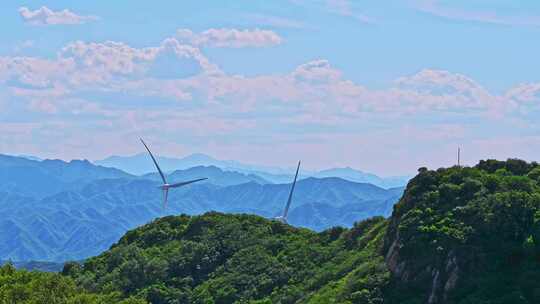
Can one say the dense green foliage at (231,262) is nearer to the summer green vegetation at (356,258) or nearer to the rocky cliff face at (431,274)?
the summer green vegetation at (356,258)

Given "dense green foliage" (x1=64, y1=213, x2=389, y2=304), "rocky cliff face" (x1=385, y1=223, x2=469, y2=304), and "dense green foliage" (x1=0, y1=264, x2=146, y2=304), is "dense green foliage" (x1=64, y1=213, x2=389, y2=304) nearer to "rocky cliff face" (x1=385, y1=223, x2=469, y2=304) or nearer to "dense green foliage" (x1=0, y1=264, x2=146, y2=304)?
"rocky cliff face" (x1=385, y1=223, x2=469, y2=304)

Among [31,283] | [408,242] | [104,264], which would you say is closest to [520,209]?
[408,242]

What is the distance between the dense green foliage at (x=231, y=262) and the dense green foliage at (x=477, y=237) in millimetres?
6886

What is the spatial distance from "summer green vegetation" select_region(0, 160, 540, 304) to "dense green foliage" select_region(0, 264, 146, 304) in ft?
0.45

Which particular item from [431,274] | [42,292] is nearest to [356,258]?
[431,274]

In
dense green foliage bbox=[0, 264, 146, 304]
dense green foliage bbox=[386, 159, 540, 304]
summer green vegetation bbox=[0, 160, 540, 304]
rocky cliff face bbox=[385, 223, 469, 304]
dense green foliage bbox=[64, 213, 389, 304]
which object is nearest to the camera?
dense green foliage bbox=[386, 159, 540, 304]

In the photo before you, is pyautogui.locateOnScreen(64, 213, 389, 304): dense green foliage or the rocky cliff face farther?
pyautogui.locateOnScreen(64, 213, 389, 304): dense green foliage

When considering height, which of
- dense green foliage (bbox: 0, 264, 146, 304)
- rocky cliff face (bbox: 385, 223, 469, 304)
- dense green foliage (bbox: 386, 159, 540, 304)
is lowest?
dense green foliage (bbox: 0, 264, 146, 304)

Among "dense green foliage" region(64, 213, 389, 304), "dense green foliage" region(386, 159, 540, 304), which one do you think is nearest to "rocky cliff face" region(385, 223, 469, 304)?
"dense green foliage" region(386, 159, 540, 304)

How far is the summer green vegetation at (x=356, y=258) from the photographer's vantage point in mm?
66125

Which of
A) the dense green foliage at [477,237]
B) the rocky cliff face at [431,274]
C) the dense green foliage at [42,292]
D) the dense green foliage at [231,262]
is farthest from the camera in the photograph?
the dense green foliage at [231,262]

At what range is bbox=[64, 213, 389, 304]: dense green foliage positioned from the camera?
87125mm

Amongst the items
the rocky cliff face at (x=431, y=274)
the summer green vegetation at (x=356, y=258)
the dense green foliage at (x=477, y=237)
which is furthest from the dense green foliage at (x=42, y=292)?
the dense green foliage at (x=477, y=237)

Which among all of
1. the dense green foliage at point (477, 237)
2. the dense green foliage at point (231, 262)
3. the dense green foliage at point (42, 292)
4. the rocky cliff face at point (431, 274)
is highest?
the dense green foliage at point (477, 237)
